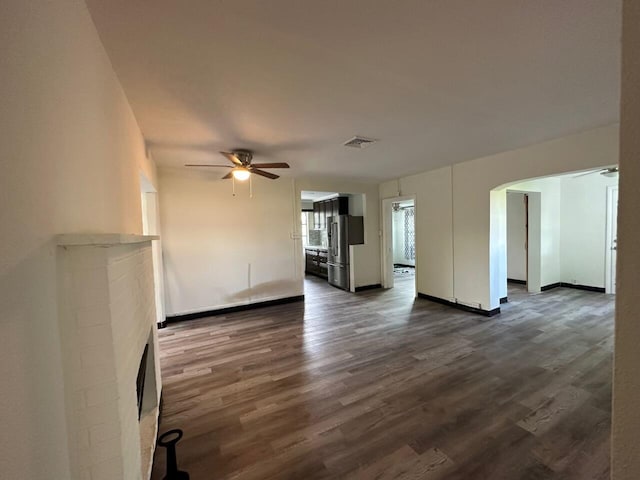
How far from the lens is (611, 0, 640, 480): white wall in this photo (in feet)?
1.51

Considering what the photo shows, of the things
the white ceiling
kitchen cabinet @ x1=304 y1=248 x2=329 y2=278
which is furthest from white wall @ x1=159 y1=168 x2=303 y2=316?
kitchen cabinet @ x1=304 y1=248 x2=329 y2=278

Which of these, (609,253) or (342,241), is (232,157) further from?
(609,253)

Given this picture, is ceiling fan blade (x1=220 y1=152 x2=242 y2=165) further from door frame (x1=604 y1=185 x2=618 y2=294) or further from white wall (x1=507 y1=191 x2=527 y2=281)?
door frame (x1=604 y1=185 x2=618 y2=294)

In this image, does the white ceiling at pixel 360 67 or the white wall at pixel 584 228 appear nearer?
the white ceiling at pixel 360 67

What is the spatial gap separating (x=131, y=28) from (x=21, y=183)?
3.89ft

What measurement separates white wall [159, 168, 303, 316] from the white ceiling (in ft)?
5.16

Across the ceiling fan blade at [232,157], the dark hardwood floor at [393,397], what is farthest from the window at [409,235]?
the ceiling fan blade at [232,157]

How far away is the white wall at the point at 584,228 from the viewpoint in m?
5.36

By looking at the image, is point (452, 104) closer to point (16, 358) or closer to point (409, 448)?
point (409, 448)

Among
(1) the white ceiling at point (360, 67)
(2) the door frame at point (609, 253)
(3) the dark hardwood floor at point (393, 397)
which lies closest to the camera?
(1) the white ceiling at point (360, 67)

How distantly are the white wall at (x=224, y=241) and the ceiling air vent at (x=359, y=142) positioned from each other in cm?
221

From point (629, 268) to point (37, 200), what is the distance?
1.36 meters

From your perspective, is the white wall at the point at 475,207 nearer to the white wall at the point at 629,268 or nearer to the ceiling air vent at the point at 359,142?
the ceiling air vent at the point at 359,142

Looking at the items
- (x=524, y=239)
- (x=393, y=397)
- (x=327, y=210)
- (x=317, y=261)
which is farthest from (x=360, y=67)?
(x=317, y=261)
